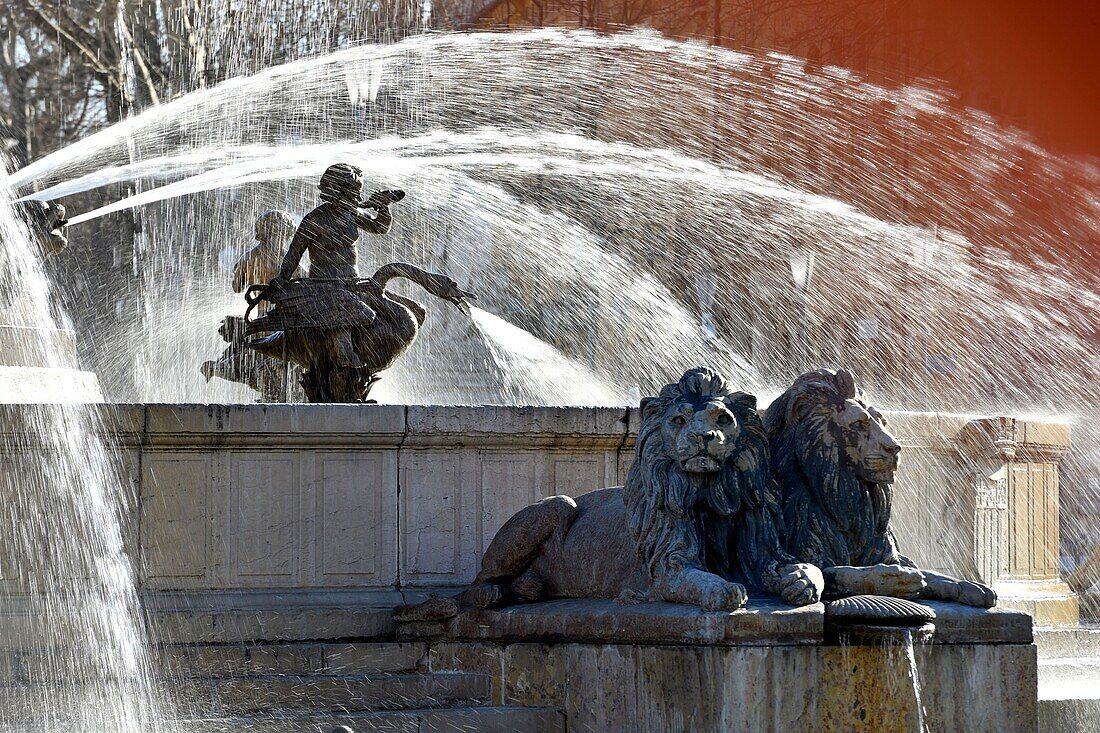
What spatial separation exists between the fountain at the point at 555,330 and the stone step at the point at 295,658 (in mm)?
15

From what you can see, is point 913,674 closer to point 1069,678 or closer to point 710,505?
point 710,505

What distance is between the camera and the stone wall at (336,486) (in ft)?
21.7

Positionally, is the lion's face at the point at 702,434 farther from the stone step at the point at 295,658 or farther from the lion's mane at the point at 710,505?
the stone step at the point at 295,658

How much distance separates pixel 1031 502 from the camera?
863 centimetres

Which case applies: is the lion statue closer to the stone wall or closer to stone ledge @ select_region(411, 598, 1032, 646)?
stone ledge @ select_region(411, 598, 1032, 646)

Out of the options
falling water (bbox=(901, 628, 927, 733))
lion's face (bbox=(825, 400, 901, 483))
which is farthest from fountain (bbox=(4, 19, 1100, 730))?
lion's face (bbox=(825, 400, 901, 483))

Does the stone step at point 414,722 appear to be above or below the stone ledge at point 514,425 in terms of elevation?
below

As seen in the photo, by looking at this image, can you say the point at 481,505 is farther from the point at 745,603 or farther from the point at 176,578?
the point at 745,603

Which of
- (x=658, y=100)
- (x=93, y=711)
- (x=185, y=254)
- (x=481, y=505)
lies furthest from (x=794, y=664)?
(x=658, y=100)

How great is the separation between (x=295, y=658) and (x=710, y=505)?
74.1 inches

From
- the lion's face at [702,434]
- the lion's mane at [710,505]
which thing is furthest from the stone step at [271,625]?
the lion's face at [702,434]

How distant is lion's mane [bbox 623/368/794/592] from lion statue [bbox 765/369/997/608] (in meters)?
0.09

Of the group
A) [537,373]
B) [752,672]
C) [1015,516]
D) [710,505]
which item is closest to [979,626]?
[752,672]

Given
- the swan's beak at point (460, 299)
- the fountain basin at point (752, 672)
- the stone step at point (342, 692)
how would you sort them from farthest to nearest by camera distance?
the swan's beak at point (460, 299) → the stone step at point (342, 692) → the fountain basin at point (752, 672)
